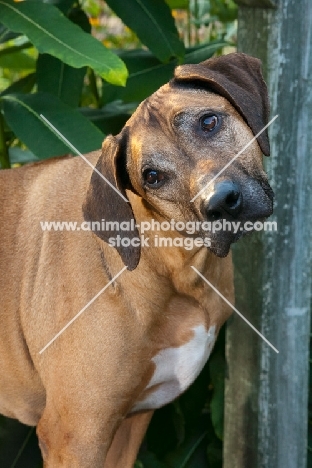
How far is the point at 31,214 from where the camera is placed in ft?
7.80

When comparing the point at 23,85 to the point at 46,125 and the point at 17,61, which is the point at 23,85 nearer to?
the point at 17,61

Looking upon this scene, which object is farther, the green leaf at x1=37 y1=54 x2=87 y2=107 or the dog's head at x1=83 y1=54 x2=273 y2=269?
the green leaf at x1=37 y1=54 x2=87 y2=107

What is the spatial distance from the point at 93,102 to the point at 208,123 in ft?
5.10

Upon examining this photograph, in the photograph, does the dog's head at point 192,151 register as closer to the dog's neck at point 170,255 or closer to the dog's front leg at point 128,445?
the dog's neck at point 170,255

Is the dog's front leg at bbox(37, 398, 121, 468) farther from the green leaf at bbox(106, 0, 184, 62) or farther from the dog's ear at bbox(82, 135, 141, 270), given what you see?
the green leaf at bbox(106, 0, 184, 62)

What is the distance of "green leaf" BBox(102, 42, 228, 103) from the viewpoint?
300cm

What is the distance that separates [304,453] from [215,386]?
42 centimetres

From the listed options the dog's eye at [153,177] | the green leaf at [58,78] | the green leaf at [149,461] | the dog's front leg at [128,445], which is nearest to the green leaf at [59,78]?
the green leaf at [58,78]

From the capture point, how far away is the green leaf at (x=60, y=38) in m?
2.30

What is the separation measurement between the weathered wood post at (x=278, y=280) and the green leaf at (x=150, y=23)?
1.59 ft

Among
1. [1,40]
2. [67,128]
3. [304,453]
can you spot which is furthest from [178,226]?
[1,40]

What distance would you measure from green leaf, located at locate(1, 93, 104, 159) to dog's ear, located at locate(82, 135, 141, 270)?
0.45m

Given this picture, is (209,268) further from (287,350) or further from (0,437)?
(0,437)

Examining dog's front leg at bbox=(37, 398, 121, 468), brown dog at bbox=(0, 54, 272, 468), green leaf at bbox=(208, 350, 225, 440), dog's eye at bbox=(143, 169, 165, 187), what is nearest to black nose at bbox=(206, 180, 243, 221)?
brown dog at bbox=(0, 54, 272, 468)
